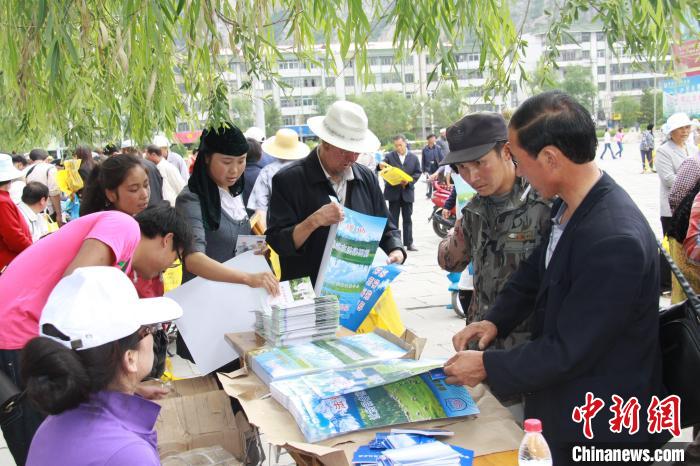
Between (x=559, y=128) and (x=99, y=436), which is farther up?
(x=559, y=128)

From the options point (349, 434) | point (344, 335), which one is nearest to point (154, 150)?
point (344, 335)

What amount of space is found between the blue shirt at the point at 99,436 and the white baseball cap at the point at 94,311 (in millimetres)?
145

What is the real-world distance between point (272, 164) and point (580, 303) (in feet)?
17.8

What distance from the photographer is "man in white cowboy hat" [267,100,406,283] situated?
10.6ft

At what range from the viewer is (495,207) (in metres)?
2.56

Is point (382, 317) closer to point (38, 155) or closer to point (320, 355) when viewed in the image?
point (320, 355)

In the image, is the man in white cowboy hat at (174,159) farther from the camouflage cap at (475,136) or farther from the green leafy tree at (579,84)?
the green leafy tree at (579,84)

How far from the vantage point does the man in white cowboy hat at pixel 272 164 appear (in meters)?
6.64

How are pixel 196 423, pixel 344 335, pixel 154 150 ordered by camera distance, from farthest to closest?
1. pixel 154 150
2. pixel 344 335
3. pixel 196 423

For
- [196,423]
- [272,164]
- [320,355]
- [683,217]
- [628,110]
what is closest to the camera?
[320,355]

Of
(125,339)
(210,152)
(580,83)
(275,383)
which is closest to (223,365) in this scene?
(275,383)

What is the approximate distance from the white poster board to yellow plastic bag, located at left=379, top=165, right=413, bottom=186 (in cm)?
749

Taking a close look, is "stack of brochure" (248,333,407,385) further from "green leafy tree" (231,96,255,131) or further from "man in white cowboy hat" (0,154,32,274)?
"man in white cowboy hat" (0,154,32,274)

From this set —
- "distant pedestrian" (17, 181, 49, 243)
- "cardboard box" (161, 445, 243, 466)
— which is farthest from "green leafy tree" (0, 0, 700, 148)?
"distant pedestrian" (17, 181, 49, 243)
